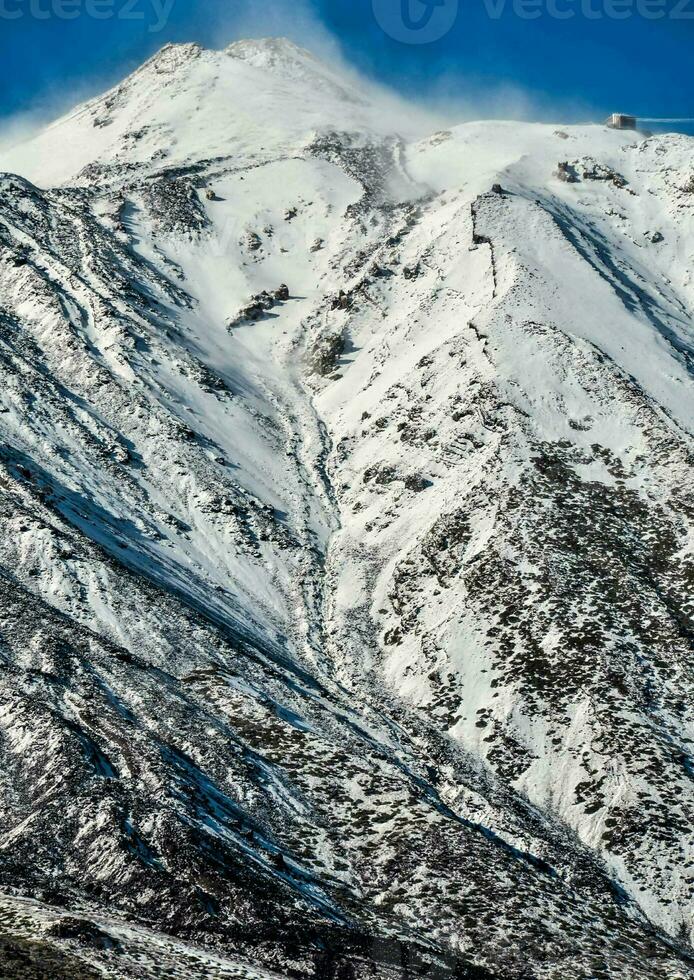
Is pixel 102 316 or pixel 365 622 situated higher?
pixel 102 316

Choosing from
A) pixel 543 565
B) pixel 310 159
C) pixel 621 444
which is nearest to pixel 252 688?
pixel 543 565

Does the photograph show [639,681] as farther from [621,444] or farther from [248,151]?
[248,151]

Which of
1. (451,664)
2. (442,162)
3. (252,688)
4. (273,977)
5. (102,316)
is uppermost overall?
(442,162)

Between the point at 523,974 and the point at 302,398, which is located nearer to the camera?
the point at 523,974

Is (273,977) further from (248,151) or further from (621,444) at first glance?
(248,151)

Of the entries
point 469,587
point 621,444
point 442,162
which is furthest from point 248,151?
point 469,587

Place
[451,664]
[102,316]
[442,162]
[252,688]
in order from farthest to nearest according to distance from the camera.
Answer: [442,162], [102,316], [451,664], [252,688]

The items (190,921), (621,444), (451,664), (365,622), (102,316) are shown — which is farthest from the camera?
(102,316)
